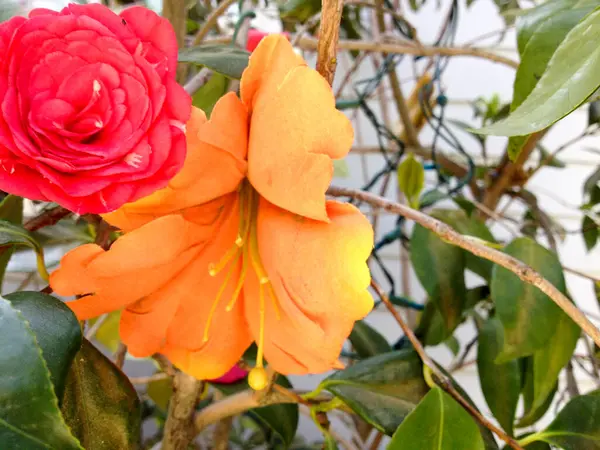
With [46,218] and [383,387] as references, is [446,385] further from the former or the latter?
[46,218]

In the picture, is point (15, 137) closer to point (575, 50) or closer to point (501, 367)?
point (575, 50)

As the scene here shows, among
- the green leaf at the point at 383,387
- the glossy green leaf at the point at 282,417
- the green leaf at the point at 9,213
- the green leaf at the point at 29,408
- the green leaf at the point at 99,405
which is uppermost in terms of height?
the green leaf at the point at 29,408

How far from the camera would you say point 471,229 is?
553 mm

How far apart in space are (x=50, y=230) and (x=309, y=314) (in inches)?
11.8

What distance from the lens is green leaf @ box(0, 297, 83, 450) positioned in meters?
0.17

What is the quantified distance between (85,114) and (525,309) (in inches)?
13.7

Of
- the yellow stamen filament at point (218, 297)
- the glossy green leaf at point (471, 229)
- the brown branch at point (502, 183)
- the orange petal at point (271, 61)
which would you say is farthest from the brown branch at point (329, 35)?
the brown branch at point (502, 183)

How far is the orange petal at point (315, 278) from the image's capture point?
0.75 ft

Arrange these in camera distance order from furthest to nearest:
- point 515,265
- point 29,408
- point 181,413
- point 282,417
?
point 282,417, point 181,413, point 515,265, point 29,408

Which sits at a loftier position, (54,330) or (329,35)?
(329,35)

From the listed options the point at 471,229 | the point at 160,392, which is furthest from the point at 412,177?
the point at 160,392

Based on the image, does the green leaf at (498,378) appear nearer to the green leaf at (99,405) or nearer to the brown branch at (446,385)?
the brown branch at (446,385)

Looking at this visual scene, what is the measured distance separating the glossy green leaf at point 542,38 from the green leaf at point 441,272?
18 centimetres

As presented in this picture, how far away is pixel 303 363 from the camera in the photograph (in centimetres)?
28
